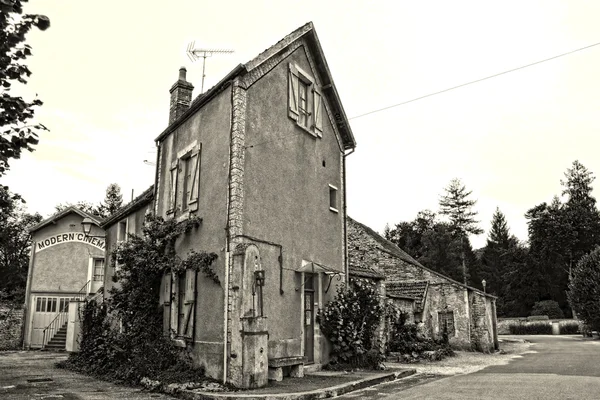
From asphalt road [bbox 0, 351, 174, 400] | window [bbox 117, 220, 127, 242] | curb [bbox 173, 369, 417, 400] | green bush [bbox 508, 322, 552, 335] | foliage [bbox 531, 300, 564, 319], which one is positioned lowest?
green bush [bbox 508, 322, 552, 335]

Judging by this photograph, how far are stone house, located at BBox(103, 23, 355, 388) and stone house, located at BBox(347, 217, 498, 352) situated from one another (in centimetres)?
766

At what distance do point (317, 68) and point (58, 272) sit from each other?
1720cm

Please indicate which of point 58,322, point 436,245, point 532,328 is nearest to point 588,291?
point 532,328

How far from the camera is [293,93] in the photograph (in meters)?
13.5

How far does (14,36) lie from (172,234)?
7.75 meters

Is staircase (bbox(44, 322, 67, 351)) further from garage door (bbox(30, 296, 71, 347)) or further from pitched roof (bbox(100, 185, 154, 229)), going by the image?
pitched roof (bbox(100, 185, 154, 229))

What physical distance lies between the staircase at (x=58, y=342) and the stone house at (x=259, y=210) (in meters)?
11.0

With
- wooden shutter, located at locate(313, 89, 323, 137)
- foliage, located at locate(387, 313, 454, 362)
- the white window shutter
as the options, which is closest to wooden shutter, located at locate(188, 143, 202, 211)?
the white window shutter

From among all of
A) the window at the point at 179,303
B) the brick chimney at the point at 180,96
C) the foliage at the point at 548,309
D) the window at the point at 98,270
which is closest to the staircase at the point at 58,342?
the window at the point at 98,270

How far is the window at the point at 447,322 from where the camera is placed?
22016 millimetres

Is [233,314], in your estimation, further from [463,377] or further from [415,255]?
[415,255]

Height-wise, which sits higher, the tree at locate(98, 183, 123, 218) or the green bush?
the tree at locate(98, 183, 123, 218)

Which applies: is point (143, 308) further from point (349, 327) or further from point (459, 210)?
point (459, 210)

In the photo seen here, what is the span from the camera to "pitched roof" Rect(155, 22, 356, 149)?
11.8m
